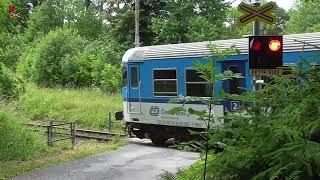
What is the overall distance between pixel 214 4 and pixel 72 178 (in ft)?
91.2

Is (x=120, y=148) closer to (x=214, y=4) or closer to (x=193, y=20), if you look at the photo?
(x=193, y=20)

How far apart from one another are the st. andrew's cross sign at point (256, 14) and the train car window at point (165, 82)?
7357mm

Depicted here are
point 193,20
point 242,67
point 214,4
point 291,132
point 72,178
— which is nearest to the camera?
point 291,132

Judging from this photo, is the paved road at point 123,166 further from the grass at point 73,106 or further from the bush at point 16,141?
the grass at point 73,106

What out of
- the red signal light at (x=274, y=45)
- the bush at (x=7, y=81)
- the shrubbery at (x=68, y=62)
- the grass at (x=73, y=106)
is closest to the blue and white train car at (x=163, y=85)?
the grass at (x=73, y=106)

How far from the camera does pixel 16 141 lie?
570 inches

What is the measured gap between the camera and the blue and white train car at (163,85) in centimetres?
1360

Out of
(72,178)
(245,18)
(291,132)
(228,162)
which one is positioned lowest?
(72,178)

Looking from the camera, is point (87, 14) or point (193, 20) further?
point (87, 14)

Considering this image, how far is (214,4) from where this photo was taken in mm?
36781

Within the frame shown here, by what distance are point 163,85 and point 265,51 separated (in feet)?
27.0

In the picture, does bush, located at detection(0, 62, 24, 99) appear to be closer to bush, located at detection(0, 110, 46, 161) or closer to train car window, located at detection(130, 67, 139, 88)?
bush, located at detection(0, 110, 46, 161)

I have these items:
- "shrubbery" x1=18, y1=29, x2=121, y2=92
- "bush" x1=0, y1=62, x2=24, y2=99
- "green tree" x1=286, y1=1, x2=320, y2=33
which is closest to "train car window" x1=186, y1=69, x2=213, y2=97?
"bush" x1=0, y1=62, x2=24, y2=99

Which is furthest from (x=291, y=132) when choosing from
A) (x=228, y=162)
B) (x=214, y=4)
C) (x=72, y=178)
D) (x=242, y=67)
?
(x=214, y=4)
